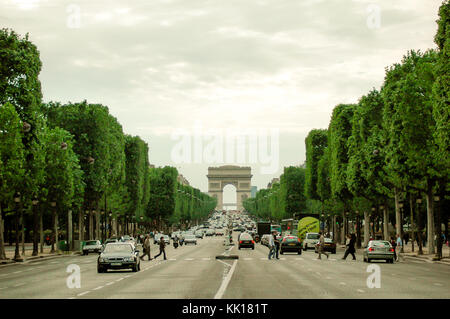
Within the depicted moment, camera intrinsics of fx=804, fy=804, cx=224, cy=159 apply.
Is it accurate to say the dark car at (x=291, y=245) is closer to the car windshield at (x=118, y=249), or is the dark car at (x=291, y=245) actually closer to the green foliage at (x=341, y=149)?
the green foliage at (x=341, y=149)

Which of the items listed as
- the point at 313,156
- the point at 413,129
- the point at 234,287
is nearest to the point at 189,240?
the point at 313,156

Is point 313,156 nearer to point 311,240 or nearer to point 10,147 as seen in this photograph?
point 311,240

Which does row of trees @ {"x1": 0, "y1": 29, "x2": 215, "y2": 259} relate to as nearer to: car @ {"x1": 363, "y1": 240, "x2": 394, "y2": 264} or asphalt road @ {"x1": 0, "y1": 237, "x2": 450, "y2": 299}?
asphalt road @ {"x1": 0, "y1": 237, "x2": 450, "y2": 299}

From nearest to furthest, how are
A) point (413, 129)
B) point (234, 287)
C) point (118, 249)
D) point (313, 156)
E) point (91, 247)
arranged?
point (234, 287)
point (118, 249)
point (413, 129)
point (91, 247)
point (313, 156)

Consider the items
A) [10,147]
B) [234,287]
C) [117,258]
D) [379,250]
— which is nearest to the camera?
[234,287]

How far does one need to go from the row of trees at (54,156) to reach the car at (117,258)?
51.9ft

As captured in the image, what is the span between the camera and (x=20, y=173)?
56031 mm

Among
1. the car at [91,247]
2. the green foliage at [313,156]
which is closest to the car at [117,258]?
the car at [91,247]

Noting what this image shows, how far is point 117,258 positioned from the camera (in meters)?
40.6

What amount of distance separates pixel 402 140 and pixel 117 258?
974 inches
